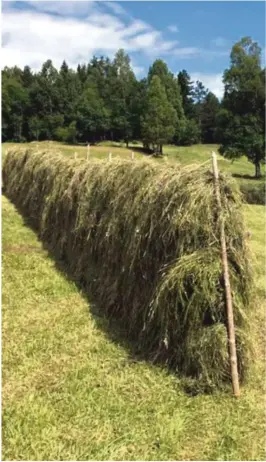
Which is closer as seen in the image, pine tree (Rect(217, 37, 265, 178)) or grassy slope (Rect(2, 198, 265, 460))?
grassy slope (Rect(2, 198, 265, 460))

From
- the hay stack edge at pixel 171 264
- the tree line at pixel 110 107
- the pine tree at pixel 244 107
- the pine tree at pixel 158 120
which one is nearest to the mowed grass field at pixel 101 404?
the hay stack edge at pixel 171 264

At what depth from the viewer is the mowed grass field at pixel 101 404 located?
328cm

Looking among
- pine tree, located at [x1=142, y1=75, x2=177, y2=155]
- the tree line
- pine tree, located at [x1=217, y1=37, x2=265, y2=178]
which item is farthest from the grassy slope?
pine tree, located at [x1=142, y1=75, x2=177, y2=155]

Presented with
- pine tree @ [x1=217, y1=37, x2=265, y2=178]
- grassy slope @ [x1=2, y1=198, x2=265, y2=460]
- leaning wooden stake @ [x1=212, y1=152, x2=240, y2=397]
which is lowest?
grassy slope @ [x1=2, y1=198, x2=265, y2=460]

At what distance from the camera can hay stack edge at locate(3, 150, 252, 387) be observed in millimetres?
4086

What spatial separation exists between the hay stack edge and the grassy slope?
31 centimetres

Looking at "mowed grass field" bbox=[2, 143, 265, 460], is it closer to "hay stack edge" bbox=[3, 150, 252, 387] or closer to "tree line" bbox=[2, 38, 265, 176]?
"hay stack edge" bbox=[3, 150, 252, 387]

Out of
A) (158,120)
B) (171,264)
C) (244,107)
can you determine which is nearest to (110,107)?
(158,120)

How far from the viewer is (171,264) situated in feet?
14.5

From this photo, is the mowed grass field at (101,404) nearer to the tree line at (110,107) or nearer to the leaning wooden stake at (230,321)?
the leaning wooden stake at (230,321)

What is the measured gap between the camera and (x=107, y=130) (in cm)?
6178

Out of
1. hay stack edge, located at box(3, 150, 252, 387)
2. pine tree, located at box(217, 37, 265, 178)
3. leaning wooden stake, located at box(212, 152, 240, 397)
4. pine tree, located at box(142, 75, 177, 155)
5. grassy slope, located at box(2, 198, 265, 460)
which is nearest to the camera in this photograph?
A: grassy slope, located at box(2, 198, 265, 460)

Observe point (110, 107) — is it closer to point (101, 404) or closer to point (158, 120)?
point (158, 120)

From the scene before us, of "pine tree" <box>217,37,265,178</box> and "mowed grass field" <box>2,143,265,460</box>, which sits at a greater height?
"pine tree" <box>217,37,265,178</box>
